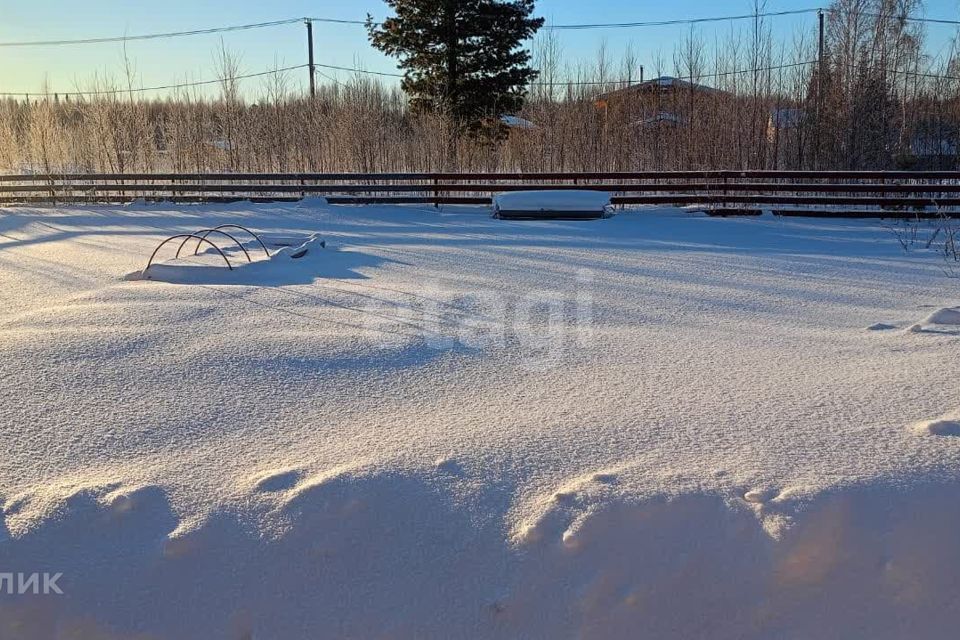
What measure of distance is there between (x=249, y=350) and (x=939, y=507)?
4300mm

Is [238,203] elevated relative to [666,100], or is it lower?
lower

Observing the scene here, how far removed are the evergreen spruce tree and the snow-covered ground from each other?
632 inches

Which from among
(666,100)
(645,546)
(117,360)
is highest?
(666,100)

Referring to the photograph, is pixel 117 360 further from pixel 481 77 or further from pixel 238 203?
pixel 481 77

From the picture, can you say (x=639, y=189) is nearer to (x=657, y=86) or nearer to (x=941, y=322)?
(x=657, y=86)

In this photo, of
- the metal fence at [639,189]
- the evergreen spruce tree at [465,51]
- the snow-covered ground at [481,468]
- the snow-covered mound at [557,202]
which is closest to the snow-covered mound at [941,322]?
the snow-covered ground at [481,468]

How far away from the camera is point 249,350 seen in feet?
18.5

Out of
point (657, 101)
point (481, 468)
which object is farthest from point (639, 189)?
point (481, 468)

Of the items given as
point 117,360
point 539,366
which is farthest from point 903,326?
point 117,360

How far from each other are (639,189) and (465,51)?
8.69 metres

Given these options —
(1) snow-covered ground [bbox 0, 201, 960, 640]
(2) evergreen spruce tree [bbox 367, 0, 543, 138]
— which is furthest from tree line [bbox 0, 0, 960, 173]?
(1) snow-covered ground [bbox 0, 201, 960, 640]

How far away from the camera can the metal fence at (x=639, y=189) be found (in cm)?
1471

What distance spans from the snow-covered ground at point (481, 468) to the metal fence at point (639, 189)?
8258 mm

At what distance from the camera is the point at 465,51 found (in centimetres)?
2209
